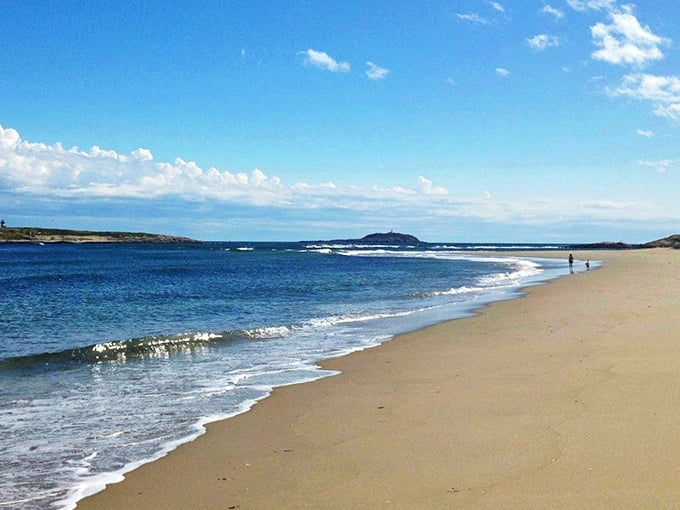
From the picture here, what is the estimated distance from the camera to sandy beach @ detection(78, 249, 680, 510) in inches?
215

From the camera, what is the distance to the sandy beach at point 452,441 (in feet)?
17.9

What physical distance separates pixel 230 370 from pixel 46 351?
5.42m

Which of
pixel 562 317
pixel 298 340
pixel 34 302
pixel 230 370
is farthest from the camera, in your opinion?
pixel 34 302

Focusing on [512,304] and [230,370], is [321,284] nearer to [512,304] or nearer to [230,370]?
[512,304]

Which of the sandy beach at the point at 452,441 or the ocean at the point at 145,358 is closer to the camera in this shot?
the sandy beach at the point at 452,441

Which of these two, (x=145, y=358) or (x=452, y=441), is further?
(x=145, y=358)

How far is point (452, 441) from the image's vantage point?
699 cm

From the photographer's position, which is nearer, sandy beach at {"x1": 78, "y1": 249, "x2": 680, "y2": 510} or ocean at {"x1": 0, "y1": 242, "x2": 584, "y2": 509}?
sandy beach at {"x1": 78, "y1": 249, "x2": 680, "y2": 510}

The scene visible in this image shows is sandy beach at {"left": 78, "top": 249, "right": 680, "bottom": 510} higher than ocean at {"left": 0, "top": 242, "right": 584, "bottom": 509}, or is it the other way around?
sandy beach at {"left": 78, "top": 249, "right": 680, "bottom": 510}

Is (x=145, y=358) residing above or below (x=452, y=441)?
below

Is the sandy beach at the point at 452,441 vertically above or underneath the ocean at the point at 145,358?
above

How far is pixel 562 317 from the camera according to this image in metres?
19.1

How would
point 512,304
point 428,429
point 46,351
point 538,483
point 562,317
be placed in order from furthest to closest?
1. point 512,304
2. point 562,317
3. point 46,351
4. point 428,429
5. point 538,483

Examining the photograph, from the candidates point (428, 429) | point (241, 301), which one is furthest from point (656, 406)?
point (241, 301)
